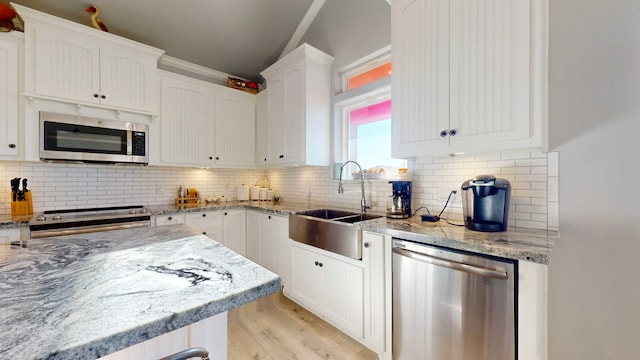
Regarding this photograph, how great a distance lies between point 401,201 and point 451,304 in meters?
0.78

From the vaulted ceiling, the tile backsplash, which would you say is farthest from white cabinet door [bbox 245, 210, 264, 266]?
the vaulted ceiling

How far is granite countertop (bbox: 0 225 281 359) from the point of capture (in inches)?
19.4

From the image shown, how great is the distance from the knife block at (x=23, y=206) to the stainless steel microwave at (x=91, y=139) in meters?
0.46

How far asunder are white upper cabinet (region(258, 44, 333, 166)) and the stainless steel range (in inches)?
62.2

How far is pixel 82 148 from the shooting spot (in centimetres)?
228

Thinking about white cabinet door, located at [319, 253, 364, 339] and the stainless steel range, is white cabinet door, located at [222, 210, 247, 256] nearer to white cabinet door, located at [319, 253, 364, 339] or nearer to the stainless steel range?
the stainless steel range

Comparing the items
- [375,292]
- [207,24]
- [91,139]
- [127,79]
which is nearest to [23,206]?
[91,139]

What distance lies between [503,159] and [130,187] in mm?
3631

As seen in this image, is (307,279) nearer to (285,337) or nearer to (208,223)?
(285,337)

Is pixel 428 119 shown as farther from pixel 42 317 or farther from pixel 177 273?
pixel 42 317

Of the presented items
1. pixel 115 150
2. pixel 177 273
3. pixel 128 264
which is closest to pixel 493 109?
pixel 177 273

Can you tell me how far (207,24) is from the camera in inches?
113

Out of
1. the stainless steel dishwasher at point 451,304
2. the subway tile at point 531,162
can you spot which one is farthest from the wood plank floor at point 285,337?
the subway tile at point 531,162

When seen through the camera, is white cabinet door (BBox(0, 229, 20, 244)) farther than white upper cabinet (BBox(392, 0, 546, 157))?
Yes
